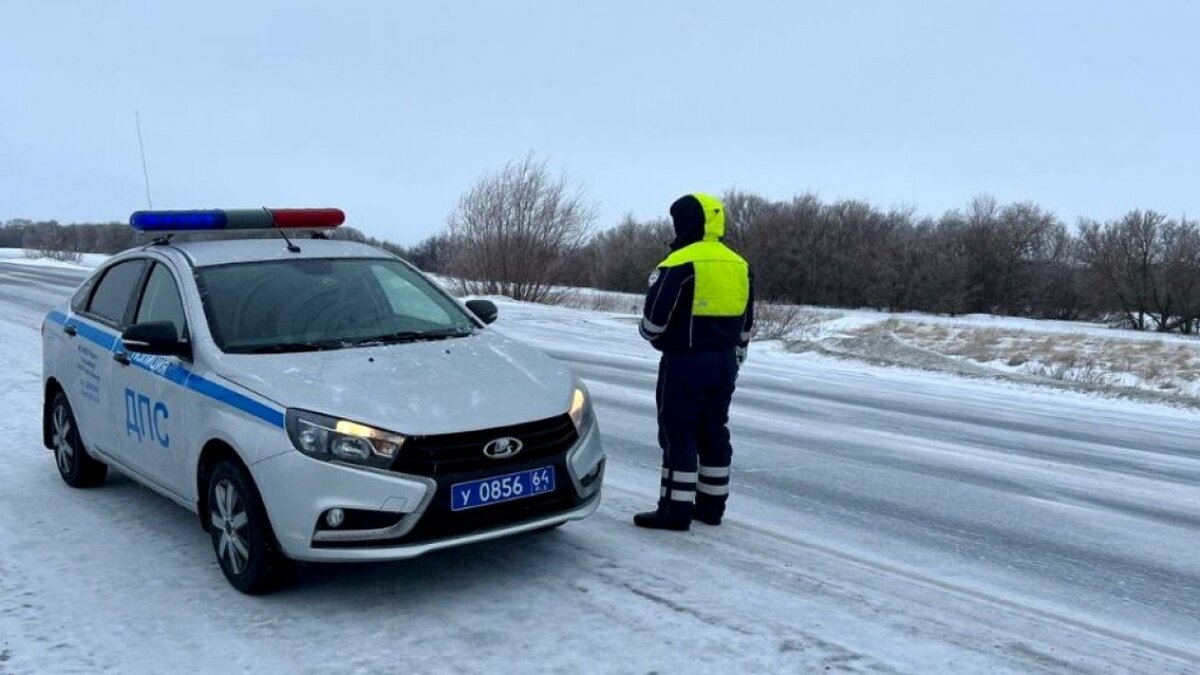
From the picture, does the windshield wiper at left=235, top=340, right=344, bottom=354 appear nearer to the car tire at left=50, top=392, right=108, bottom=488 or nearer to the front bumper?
the front bumper

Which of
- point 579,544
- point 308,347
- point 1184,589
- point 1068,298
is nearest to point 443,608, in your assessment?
point 579,544

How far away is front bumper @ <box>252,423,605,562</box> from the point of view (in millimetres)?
4086

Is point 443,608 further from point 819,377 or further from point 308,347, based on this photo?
point 819,377

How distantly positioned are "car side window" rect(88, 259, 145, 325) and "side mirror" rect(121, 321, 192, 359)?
3.64ft

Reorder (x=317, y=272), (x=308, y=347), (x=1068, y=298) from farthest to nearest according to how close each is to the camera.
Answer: (x=1068, y=298) < (x=317, y=272) < (x=308, y=347)

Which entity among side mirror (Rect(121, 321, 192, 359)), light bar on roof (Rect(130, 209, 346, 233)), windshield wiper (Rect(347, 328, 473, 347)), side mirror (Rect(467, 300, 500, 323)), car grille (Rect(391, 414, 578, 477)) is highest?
light bar on roof (Rect(130, 209, 346, 233))

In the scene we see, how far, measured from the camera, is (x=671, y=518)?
552cm

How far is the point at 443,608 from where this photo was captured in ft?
14.1

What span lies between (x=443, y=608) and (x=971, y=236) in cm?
6778

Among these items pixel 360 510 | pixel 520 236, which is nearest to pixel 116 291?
pixel 360 510

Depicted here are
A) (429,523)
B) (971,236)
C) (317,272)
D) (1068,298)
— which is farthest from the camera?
(971,236)

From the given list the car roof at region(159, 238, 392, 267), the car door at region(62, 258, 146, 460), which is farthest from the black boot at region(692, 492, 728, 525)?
the car door at region(62, 258, 146, 460)

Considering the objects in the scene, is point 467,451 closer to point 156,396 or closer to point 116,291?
point 156,396

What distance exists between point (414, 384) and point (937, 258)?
65.0m
